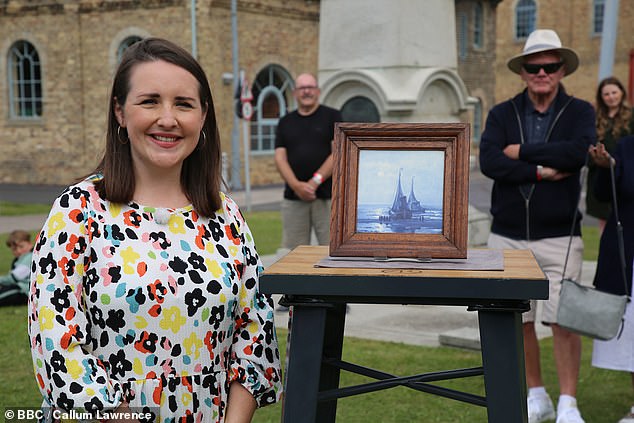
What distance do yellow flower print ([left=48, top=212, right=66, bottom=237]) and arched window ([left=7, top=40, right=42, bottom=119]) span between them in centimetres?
2953

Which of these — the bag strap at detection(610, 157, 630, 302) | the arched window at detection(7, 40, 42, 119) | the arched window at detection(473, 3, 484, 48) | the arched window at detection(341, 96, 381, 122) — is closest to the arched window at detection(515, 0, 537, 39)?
the arched window at detection(473, 3, 484, 48)

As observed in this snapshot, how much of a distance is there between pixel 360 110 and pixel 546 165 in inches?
187

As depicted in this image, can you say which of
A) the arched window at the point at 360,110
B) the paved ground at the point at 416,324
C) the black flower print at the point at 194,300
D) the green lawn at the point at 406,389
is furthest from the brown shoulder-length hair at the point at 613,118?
the black flower print at the point at 194,300

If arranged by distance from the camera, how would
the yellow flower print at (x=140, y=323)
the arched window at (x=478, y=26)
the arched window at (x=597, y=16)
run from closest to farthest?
the yellow flower print at (x=140, y=323)
the arched window at (x=478, y=26)
the arched window at (x=597, y=16)

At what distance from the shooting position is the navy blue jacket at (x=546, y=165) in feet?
17.1

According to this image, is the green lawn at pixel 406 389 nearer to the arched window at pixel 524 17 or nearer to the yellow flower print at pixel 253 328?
the yellow flower print at pixel 253 328

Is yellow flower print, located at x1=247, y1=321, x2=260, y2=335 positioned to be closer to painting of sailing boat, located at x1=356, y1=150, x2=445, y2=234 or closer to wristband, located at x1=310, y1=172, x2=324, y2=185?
painting of sailing boat, located at x1=356, y1=150, x2=445, y2=234

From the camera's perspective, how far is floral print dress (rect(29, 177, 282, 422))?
2346 millimetres

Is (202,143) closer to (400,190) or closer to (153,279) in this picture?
(153,279)

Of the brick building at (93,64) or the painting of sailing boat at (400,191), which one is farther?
the brick building at (93,64)

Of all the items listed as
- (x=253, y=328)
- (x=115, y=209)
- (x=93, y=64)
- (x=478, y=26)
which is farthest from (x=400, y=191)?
(x=478, y=26)

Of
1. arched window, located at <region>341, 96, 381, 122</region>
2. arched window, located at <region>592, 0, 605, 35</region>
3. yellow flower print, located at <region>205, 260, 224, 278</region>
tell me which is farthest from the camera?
arched window, located at <region>592, 0, 605, 35</region>

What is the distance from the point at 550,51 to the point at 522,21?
138ft

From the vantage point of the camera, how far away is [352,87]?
9.82m
